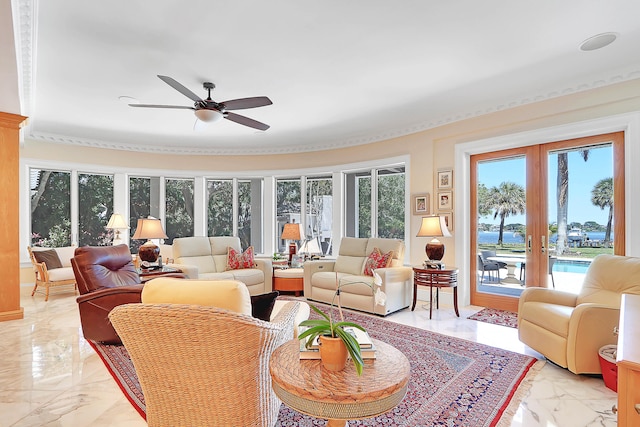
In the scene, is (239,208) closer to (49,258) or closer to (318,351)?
(49,258)

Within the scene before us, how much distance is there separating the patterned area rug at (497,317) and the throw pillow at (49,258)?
20.3 feet

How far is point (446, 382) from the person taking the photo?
8.18ft

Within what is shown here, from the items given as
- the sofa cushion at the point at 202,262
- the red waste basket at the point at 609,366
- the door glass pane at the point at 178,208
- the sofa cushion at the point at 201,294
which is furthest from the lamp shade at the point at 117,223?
the red waste basket at the point at 609,366

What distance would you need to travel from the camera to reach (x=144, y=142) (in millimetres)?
6297

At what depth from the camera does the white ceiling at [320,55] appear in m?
2.41

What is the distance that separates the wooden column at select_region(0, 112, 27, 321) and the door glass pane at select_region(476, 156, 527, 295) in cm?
603

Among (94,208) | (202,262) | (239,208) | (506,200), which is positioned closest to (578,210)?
(506,200)

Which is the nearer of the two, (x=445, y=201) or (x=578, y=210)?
(x=578, y=210)

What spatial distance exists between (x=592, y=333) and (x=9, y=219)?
6099 mm

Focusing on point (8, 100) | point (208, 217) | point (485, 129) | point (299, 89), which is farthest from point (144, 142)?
point (485, 129)

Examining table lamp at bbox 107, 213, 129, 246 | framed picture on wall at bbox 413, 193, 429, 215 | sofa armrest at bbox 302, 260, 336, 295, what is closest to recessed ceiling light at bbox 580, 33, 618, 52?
framed picture on wall at bbox 413, 193, 429, 215

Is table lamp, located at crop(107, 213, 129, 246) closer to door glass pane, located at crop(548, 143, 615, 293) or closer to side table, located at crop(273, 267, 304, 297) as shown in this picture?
side table, located at crop(273, 267, 304, 297)

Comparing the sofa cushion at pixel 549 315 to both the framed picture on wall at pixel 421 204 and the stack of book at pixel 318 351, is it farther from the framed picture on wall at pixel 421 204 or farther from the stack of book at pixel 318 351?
the framed picture on wall at pixel 421 204

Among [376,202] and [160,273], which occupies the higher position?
[376,202]
